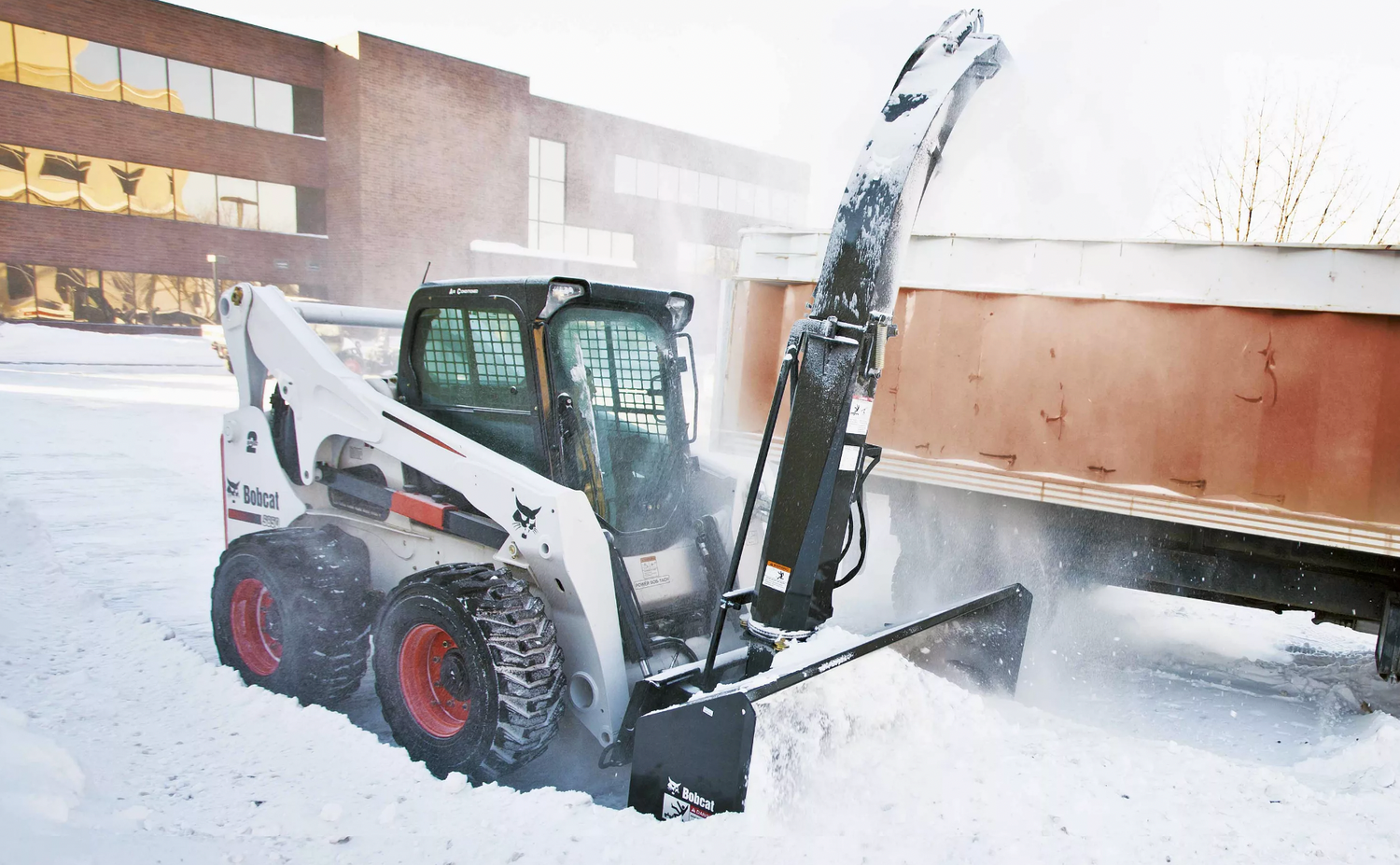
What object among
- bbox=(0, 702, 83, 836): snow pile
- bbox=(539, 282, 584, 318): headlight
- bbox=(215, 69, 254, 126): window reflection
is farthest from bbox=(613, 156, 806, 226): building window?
bbox=(0, 702, 83, 836): snow pile

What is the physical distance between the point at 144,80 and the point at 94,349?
9.88 metres

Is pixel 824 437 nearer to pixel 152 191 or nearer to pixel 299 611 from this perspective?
pixel 299 611

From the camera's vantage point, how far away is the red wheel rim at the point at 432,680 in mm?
3645

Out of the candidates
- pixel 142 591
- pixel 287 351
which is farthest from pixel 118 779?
pixel 142 591

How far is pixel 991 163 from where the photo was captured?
18.2 ft

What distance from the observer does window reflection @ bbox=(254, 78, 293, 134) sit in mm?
28406

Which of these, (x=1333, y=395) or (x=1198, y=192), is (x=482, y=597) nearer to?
(x=1333, y=395)

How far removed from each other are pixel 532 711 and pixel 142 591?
13.2 ft

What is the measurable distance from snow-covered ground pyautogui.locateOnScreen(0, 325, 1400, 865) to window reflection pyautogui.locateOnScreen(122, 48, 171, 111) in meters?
26.9

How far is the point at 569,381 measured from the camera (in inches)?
152

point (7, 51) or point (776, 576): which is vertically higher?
point (7, 51)

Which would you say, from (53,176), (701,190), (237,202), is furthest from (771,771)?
(701,190)

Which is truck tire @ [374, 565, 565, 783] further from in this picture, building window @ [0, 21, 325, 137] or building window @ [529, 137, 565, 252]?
building window @ [0, 21, 325, 137]

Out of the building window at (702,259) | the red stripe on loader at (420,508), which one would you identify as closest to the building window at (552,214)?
the building window at (702,259)
